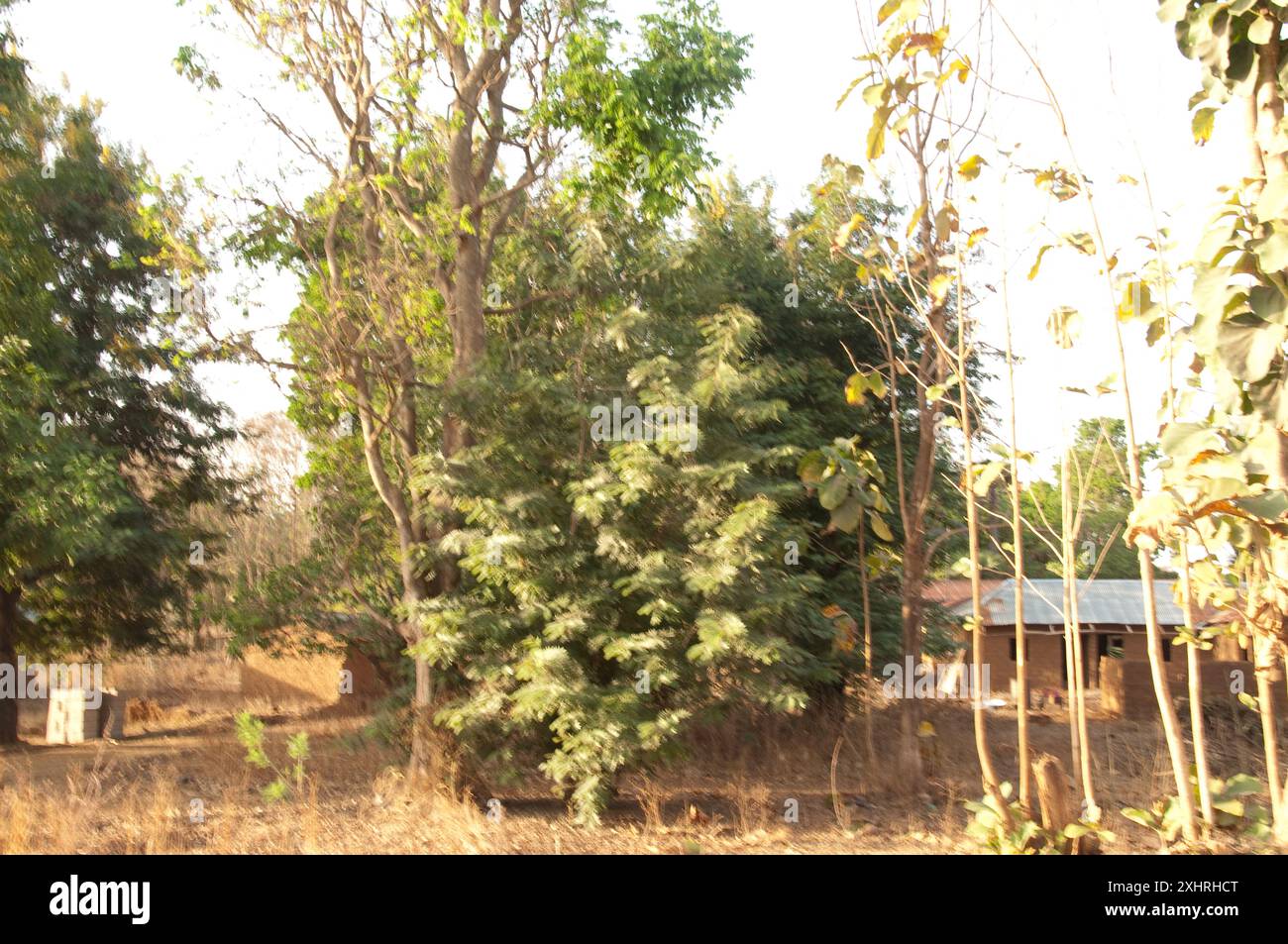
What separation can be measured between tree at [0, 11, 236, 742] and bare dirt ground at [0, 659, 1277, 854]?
2.40 meters

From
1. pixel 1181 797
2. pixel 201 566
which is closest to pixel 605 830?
pixel 1181 797

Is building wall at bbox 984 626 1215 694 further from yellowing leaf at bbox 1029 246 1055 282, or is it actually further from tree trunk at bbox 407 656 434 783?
yellowing leaf at bbox 1029 246 1055 282

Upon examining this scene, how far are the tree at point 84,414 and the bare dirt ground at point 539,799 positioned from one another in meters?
2.40

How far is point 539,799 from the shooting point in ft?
40.9

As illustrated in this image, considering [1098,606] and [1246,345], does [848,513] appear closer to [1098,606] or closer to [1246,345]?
[1246,345]

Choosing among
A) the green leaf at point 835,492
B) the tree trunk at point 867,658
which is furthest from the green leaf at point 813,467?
the tree trunk at point 867,658

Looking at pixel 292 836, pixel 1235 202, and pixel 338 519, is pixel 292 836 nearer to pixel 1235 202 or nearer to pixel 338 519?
pixel 338 519

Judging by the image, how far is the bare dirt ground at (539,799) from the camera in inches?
380

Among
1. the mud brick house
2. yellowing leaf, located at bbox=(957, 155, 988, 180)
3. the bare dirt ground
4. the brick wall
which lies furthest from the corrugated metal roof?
yellowing leaf, located at bbox=(957, 155, 988, 180)

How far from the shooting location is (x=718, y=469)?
10.9 m

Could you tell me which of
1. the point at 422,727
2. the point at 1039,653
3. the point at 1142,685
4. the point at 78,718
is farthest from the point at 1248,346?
the point at 1039,653

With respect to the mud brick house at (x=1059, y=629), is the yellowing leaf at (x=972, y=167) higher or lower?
higher

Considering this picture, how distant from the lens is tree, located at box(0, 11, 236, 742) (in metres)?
13.0

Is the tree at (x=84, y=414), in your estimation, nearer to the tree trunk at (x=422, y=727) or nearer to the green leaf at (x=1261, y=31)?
the tree trunk at (x=422, y=727)
